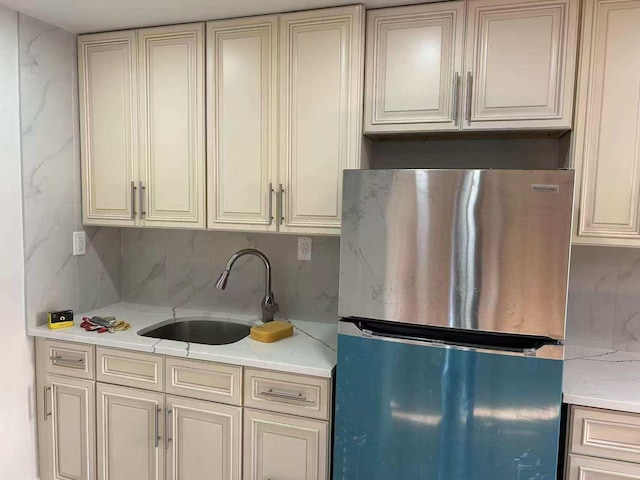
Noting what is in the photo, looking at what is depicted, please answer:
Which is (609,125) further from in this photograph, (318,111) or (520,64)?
(318,111)

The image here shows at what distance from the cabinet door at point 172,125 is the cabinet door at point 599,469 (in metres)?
1.73

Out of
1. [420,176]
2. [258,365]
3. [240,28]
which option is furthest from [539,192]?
[240,28]

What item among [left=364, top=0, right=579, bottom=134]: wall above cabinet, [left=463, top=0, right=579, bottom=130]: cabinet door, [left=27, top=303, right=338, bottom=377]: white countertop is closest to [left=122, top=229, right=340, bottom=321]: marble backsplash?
[left=27, top=303, right=338, bottom=377]: white countertop

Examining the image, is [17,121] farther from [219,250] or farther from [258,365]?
[258,365]

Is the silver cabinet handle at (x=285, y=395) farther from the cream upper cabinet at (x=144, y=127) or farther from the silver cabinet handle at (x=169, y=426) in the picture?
the cream upper cabinet at (x=144, y=127)

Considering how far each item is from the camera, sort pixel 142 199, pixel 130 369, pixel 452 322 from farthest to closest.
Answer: pixel 142 199, pixel 130 369, pixel 452 322

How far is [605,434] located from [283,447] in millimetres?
1128

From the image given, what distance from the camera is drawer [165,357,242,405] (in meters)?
1.88

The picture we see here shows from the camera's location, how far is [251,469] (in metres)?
1.88

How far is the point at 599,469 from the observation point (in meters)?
1.56

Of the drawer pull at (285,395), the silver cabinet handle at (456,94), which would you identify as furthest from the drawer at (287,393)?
the silver cabinet handle at (456,94)

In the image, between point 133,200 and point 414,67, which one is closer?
point 414,67

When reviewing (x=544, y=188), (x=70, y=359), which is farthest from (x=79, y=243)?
(x=544, y=188)

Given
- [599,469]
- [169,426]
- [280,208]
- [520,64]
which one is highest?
[520,64]
